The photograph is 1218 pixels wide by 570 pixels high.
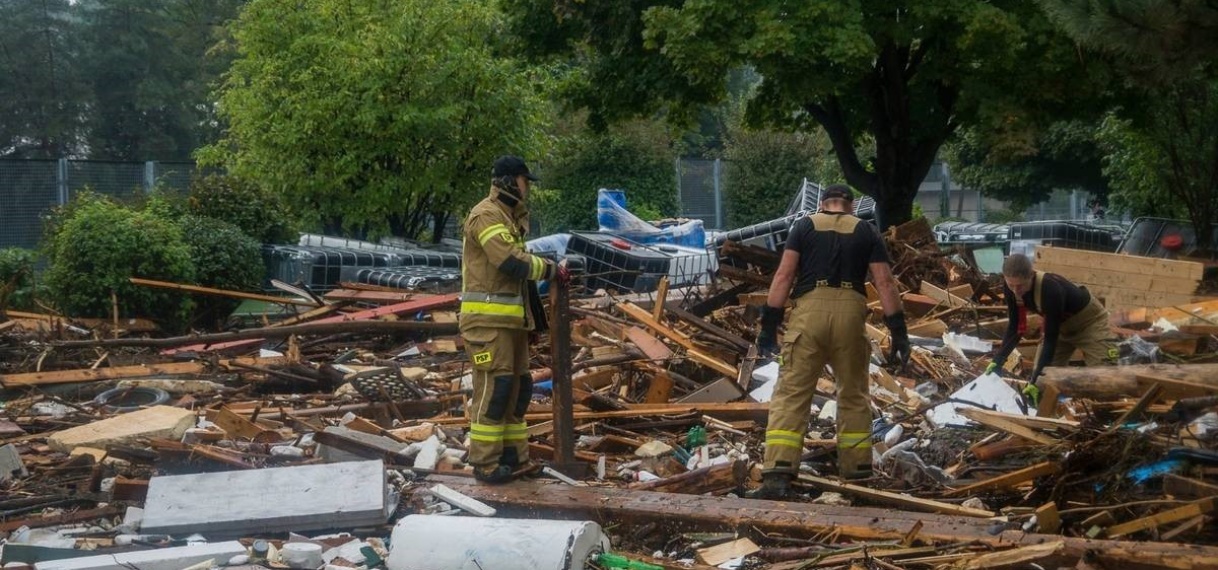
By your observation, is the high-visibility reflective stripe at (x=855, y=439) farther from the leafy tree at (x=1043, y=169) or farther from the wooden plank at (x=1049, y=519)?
the leafy tree at (x=1043, y=169)

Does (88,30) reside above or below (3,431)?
above

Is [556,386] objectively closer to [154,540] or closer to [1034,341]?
[154,540]

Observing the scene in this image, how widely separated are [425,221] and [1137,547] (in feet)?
64.9

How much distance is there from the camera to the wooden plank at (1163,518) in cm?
582

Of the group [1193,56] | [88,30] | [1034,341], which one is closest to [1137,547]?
[1193,56]

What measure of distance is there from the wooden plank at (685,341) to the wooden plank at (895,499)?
3.15m

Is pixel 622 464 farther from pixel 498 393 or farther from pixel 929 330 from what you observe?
pixel 929 330

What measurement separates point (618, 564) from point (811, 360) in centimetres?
187

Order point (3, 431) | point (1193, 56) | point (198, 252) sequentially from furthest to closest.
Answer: point (198, 252) → point (3, 431) → point (1193, 56)

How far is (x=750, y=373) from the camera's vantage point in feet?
33.6

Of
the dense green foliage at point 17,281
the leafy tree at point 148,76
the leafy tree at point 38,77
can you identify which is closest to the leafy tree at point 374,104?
the dense green foliage at point 17,281

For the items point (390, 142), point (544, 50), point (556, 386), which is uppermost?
point (544, 50)

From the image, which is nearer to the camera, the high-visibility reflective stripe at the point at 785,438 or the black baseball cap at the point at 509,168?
the high-visibility reflective stripe at the point at 785,438

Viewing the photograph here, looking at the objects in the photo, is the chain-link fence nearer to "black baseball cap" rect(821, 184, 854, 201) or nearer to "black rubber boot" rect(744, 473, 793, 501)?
"black baseball cap" rect(821, 184, 854, 201)
